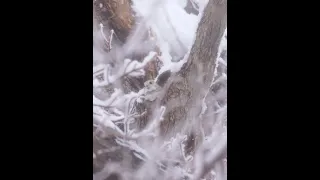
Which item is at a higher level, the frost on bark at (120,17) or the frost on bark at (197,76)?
the frost on bark at (120,17)

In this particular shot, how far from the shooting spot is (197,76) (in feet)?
10.7

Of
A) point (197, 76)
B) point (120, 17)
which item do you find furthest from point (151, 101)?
point (120, 17)

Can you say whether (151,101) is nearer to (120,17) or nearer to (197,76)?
(197,76)

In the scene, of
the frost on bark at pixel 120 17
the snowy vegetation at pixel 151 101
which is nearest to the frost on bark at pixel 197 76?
the snowy vegetation at pixel 151 101

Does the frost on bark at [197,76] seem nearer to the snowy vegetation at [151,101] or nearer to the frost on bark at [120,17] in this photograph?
the snowy vegetation at [151,101]

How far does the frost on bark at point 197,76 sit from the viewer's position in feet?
10.7

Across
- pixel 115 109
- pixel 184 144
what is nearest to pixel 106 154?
pixel 115 109

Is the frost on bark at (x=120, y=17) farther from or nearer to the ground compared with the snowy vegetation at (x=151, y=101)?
farther from the ground

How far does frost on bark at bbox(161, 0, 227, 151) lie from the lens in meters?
3.26

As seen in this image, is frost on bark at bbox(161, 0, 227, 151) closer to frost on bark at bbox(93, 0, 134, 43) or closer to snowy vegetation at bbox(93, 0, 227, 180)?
snowy vegetation at bbox(93, 0, 227, 180)

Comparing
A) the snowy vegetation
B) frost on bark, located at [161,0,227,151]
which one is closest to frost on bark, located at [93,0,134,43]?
the snowy vegetation

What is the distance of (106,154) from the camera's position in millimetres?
3271

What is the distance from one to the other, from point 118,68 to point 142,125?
0.38m
